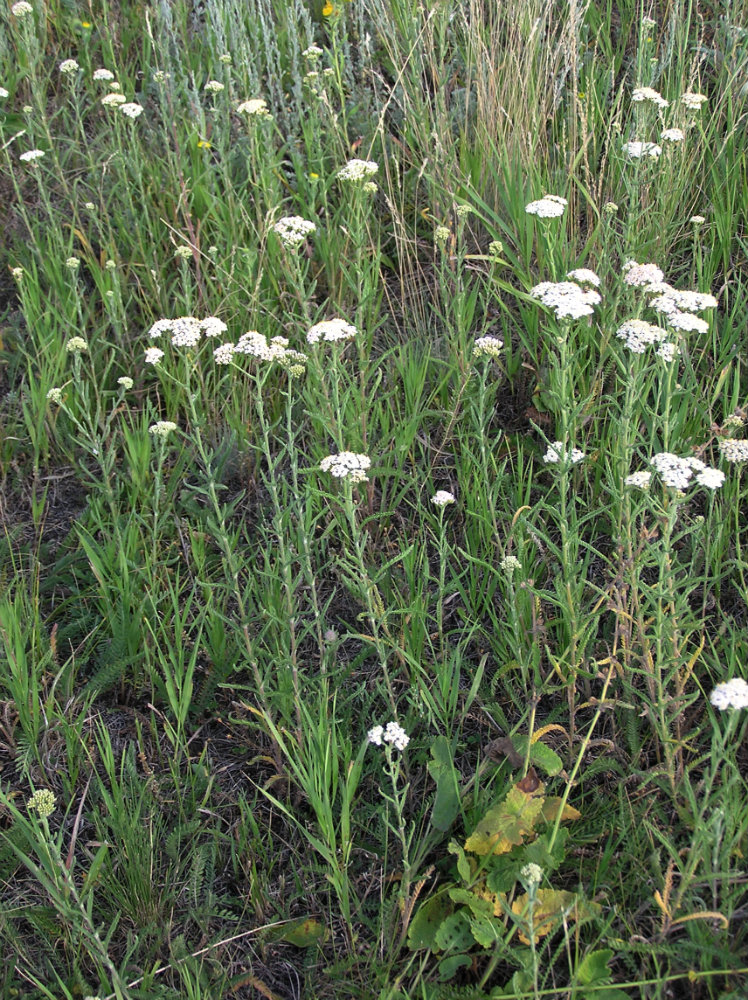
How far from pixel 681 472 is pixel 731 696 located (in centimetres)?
48

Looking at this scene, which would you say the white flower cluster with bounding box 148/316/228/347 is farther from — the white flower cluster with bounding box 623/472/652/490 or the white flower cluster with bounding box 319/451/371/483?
the white flower cluster with bounding box 623/472/652/490

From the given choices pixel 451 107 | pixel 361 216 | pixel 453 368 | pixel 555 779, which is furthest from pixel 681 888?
pixel 451 107

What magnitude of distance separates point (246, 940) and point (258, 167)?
2932mm

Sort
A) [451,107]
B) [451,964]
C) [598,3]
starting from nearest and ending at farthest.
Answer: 1. [451,964]
2. [451,107]
3. [598,3]

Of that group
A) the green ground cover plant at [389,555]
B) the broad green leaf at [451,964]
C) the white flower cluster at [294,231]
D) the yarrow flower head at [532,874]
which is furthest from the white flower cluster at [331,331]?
the broad green leaf at [451,964]

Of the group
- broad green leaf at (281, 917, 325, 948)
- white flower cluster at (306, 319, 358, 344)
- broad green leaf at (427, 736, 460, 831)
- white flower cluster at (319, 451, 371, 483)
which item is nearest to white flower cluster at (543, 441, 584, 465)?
white flower cluster at (319, 451, 371, 483)

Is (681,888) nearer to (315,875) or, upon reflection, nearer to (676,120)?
(315,875)

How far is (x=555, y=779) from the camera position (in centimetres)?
196

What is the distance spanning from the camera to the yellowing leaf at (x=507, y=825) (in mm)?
1710

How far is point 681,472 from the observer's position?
1.69m

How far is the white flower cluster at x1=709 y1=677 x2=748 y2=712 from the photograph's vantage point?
56.0 inches

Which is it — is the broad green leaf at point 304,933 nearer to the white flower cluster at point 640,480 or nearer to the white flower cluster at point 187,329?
the white flower cluster at point 640,480

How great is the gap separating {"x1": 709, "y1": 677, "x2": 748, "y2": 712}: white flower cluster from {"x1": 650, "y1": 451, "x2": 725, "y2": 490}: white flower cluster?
42 cm

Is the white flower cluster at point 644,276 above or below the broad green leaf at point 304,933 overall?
above
